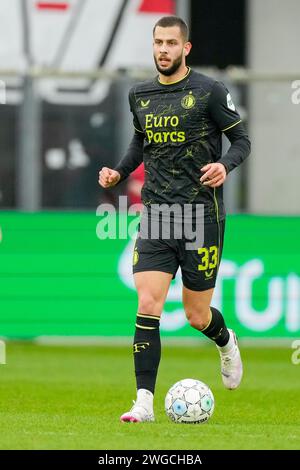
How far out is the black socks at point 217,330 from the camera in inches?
350

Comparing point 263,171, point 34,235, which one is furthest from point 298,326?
point 34,235

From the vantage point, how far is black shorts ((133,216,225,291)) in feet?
26.8

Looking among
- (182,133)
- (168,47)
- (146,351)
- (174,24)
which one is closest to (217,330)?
(146,351)

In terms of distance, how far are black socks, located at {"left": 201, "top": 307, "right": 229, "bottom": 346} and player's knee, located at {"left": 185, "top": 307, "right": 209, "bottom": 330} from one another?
12 centimetres

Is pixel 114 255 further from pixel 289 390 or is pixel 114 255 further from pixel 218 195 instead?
pixel 218 195

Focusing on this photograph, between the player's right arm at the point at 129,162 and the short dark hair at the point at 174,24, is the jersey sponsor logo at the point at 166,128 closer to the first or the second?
the player's right arm at the point at 129,162

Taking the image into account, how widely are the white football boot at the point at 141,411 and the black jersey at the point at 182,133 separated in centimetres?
120

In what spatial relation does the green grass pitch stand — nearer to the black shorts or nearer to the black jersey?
the black shorts

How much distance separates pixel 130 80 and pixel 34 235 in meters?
2.08

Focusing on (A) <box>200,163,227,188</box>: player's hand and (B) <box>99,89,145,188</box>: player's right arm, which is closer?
(A) <box>200,163,227,188</box>: player's hand

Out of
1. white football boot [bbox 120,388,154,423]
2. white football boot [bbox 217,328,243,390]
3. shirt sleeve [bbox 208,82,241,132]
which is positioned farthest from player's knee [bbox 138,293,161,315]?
white football boot [bbox 217,328,243,390]

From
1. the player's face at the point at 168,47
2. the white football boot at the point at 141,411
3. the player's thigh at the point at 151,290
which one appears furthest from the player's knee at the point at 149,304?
the player's face at the point at 168,47

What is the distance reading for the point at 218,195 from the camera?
851cm

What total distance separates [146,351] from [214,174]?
113 centimetres
